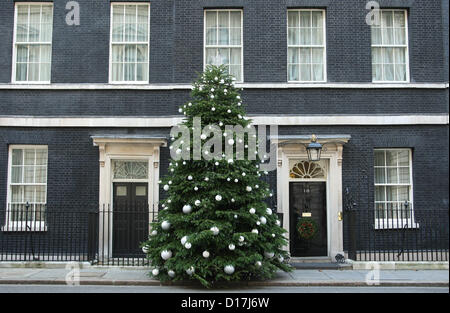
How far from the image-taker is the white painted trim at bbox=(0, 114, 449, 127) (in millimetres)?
14789

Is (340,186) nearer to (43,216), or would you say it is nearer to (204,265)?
(204,265)

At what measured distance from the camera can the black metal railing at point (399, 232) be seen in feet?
46.5

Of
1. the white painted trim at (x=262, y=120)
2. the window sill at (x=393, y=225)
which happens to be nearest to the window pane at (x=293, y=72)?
the white painted trim at (x=262, y=120)

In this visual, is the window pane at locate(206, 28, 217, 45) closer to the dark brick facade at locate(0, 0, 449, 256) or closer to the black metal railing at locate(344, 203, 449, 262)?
the dark brick facade at locate(0, 0, 449, 256)

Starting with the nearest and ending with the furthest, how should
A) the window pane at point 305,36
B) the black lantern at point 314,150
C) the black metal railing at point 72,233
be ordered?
the black lantern at point 314,150 < the black metal railing at point 72,233 < the window pane at point 305,36

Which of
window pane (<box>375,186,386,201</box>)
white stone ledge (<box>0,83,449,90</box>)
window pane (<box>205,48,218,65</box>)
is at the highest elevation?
window pane (<box>205,48,218,65</box>)

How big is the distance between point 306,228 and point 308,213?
1.71ft

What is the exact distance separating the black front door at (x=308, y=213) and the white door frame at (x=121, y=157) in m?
4.19

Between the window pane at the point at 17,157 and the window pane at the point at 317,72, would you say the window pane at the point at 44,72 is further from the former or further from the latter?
the window pane at the point at 317,72

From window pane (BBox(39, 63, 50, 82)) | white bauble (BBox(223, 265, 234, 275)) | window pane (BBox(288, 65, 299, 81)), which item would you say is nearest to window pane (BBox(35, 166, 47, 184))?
window pane (BBox(39, 63, 50, 82))

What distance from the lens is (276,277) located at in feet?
39.6

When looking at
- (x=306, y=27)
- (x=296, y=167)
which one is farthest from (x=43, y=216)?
(x=306, y=27)

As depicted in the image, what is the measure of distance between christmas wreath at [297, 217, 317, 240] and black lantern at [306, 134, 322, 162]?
1897 millimetres

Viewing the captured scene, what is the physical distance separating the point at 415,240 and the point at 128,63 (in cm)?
1038
